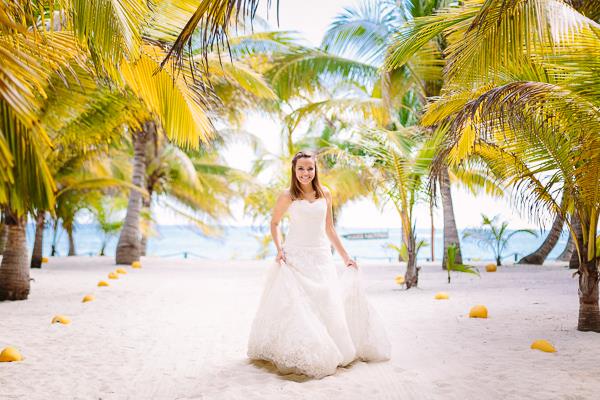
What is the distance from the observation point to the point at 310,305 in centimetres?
380

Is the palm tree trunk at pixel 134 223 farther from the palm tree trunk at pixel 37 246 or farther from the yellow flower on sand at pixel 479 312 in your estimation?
the yellow flower on sand at pixel 479 312

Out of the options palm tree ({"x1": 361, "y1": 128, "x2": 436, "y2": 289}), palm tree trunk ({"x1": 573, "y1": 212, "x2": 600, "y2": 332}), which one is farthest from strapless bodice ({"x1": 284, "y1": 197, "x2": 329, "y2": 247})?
palm tree ({"x1": 361, "y1": 128, "x2": 436, "y2": 289})

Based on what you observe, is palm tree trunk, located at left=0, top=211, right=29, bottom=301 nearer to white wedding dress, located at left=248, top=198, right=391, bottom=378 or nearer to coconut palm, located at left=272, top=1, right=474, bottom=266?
white wedding dress, located at left=248, top=198, right=391, bottom=378

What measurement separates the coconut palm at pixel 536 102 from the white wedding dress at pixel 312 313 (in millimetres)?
1621

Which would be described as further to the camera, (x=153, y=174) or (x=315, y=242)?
(x=153, y=174)

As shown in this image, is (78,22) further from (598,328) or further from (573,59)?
(598,328)

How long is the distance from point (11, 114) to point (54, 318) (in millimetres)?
4045

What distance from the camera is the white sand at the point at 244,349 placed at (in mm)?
3338

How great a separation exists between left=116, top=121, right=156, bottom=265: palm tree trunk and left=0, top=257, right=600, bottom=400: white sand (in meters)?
4.66

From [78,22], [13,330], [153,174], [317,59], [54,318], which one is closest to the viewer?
[78,22]

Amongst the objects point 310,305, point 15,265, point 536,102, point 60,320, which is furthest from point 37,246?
point 536,102

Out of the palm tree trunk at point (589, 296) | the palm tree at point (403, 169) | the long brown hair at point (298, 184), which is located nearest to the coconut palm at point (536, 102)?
the palm tree trunk at point (589, 296)

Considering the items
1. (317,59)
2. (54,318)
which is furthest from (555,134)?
(317,59)

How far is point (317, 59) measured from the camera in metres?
13.9
